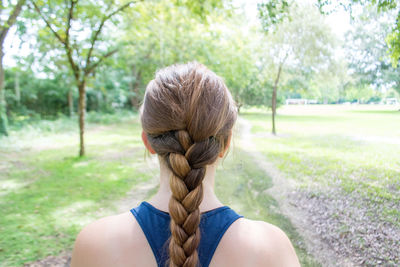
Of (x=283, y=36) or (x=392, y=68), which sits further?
(x=283, y=36)

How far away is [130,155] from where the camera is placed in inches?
395

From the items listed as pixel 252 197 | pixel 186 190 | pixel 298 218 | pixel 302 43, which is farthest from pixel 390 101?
pixel 302 43

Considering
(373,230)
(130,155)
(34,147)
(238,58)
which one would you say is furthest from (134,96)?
(373,230)

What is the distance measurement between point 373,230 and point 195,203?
317cm

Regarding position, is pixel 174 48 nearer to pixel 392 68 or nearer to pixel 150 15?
pixel 150 15

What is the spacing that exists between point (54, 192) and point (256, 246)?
19.4 ft

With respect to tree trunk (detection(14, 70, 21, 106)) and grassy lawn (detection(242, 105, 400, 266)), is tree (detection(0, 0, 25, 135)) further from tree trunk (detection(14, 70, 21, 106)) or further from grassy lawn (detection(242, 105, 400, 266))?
tree trunk (detection(14, 70, 21, 106))

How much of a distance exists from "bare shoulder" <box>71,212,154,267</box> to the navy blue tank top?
0.13 feet

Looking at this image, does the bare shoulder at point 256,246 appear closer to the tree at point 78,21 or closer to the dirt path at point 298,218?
the dirt path at point 298,218

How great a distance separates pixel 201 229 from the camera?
42.9 inches

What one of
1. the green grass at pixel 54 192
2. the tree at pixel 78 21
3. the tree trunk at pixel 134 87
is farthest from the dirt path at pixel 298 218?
the tree trunk at pixel 134 87

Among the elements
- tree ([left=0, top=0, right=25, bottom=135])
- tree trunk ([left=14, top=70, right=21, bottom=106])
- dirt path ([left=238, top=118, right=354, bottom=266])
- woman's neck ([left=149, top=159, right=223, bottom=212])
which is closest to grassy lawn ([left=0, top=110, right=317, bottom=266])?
dirt path ([left=238, top=118, right=354, bottom=266])

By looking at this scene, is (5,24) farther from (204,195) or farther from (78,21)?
(204,195)

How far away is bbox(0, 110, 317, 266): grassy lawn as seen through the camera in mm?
3734
